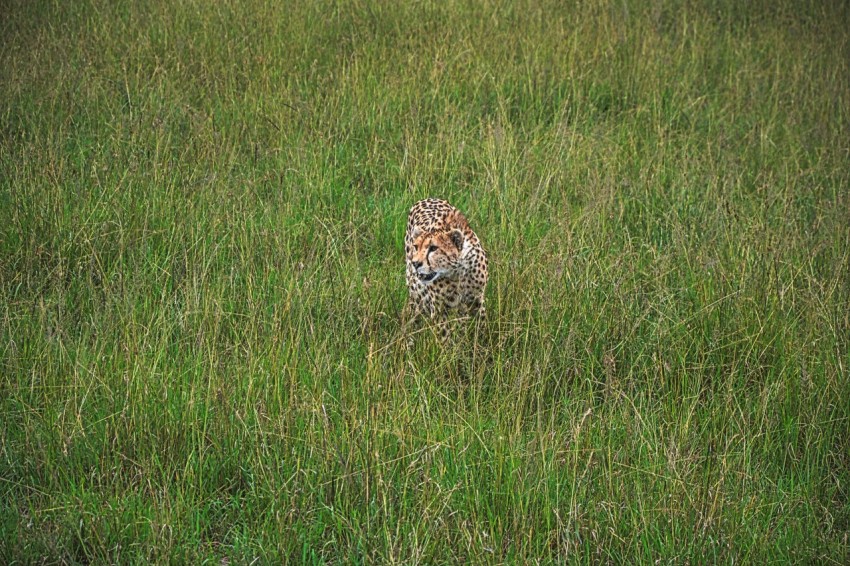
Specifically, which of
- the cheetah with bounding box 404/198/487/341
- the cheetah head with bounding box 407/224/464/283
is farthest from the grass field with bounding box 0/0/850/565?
the cheetah head with bounding box 407/224/464/283

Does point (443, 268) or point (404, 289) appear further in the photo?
point (404, 289)

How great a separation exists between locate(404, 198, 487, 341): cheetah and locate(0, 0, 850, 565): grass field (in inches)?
5.0

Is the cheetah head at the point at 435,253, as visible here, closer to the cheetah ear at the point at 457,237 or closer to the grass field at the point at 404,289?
the cheetah ear at the point at 457,237

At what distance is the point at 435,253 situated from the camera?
Answer: 3.78 m

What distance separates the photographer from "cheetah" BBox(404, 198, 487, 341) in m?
3.79

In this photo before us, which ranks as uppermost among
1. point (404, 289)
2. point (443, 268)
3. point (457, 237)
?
point (457, 237)

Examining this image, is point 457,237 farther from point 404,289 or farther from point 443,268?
point 404,289

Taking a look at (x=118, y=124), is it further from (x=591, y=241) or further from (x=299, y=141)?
(x=591, y=241)

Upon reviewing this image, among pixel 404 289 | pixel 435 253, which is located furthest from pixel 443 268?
pixel 404 289

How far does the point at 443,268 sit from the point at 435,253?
7 cm

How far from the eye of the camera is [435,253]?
3.78 meters

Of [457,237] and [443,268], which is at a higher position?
[457,237]

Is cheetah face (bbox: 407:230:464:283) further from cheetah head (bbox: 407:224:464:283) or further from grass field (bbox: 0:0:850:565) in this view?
grass field (bbox: 0:0:850:565)

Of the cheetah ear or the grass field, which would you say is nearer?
the grass field
